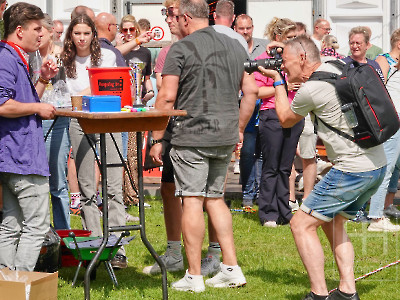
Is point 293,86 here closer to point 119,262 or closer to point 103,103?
point 119,262

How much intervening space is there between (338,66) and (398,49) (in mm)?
3298

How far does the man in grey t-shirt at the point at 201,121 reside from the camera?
5.94 m

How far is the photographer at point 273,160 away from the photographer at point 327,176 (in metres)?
2.93

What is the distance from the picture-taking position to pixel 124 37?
10.3 metres

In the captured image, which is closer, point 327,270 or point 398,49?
point 327,270

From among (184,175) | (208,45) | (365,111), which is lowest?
(184,175)

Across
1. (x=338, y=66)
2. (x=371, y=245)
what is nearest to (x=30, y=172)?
(x=338, y=66)

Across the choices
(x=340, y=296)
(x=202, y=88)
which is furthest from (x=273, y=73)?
(x=340, y=296)

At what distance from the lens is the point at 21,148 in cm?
539

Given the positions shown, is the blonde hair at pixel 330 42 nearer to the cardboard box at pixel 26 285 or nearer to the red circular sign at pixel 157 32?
the red circular sign at pixel 157 32

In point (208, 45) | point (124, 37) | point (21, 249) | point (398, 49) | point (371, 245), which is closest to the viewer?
point (21, 249)

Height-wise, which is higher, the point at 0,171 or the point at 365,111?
the point at 365,111

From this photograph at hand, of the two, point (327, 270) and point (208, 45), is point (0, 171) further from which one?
point (327, 270)

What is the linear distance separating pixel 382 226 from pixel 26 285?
14.9ft
